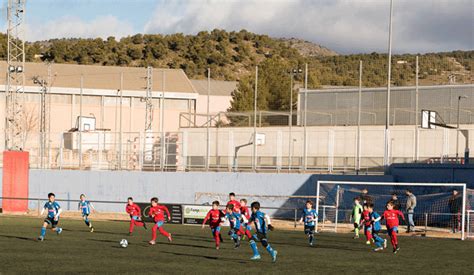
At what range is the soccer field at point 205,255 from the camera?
22562 mm

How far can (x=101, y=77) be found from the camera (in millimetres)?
89625

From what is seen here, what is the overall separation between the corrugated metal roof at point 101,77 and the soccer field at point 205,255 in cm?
4893

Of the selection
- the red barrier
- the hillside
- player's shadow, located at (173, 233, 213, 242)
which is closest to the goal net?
player's shadow, located at (173, 233, 213, 242)

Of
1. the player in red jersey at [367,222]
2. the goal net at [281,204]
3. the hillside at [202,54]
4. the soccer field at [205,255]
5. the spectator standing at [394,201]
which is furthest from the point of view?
the hillside at [202,54]

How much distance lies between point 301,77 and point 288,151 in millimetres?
68518

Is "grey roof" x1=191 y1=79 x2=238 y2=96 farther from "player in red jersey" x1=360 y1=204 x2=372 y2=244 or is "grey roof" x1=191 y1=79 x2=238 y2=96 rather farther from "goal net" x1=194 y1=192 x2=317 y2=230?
"player in red jersey" x1=360 y1=204 x2=372 y2=244

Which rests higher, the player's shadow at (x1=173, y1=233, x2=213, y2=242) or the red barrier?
the red barrier

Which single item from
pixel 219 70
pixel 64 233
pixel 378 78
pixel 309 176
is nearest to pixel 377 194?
pixel 309 176

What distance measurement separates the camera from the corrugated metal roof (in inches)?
3366

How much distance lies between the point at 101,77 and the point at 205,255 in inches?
2554

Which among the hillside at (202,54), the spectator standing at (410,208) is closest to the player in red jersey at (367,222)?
the spectator standing at (410,208)

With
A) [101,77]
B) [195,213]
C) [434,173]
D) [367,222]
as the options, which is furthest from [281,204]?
[101,77]

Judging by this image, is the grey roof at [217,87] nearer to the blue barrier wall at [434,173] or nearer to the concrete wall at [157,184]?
the concrete wall at [157,184]

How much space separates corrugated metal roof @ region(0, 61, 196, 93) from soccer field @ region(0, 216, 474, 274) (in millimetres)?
48925
